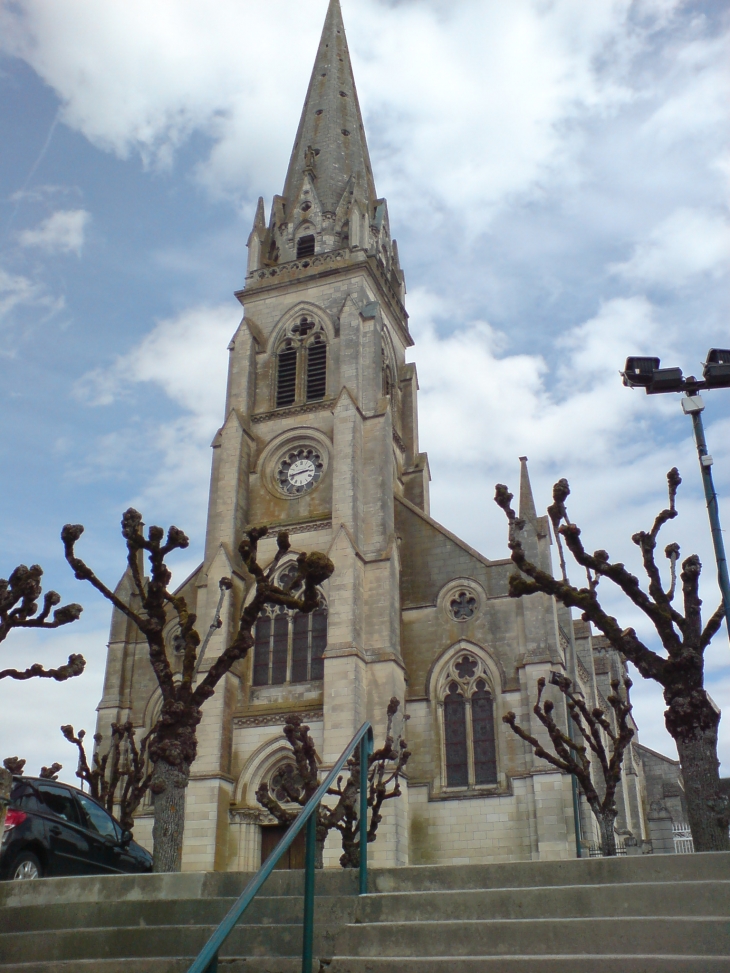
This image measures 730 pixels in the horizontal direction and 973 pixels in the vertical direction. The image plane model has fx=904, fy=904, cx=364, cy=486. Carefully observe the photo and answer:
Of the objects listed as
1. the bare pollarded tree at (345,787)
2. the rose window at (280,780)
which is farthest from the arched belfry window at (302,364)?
the bare pollarded tree at (345,787)

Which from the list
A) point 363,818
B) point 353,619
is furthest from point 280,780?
point 363,818

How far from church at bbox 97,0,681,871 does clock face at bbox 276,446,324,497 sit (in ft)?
0.19

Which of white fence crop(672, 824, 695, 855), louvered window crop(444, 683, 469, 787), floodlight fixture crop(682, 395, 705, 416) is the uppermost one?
floodlight fixture crop(682, 395, 705, 416)

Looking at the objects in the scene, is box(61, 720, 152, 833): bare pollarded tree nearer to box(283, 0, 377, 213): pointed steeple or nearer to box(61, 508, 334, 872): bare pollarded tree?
box(61, 508, 334, 872): bare pollarded tree

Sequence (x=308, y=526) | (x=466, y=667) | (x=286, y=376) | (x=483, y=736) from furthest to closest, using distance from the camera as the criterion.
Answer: (x=286, y=376)
(x=308, y=526)
(x=466, y=667)
(x=483, y=736)

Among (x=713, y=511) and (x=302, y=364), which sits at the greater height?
(x=302, y=364)

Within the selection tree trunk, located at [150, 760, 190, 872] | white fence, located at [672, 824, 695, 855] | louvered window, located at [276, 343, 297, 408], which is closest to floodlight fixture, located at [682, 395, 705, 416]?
tree trunk, located at [150, 760, 190, 872]

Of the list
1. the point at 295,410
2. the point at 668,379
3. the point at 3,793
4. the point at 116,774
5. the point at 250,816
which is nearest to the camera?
the point at 3,793

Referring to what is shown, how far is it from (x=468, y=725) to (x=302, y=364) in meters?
13.6

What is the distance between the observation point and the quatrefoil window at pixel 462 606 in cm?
2639

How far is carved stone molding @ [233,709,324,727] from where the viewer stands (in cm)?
2464

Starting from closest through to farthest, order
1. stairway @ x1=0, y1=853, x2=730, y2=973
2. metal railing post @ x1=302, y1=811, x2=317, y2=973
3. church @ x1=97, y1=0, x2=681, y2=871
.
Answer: stairway @ x1=0, y1=853, x2=730, y2=973
metal railing post @ x1=302, y1=811, x2=317, y2=973
church @ x1=97, y1=0, x2=681, y2=871

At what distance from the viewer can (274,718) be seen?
25.1 metres

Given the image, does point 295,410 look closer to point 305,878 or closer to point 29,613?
point 29,613
